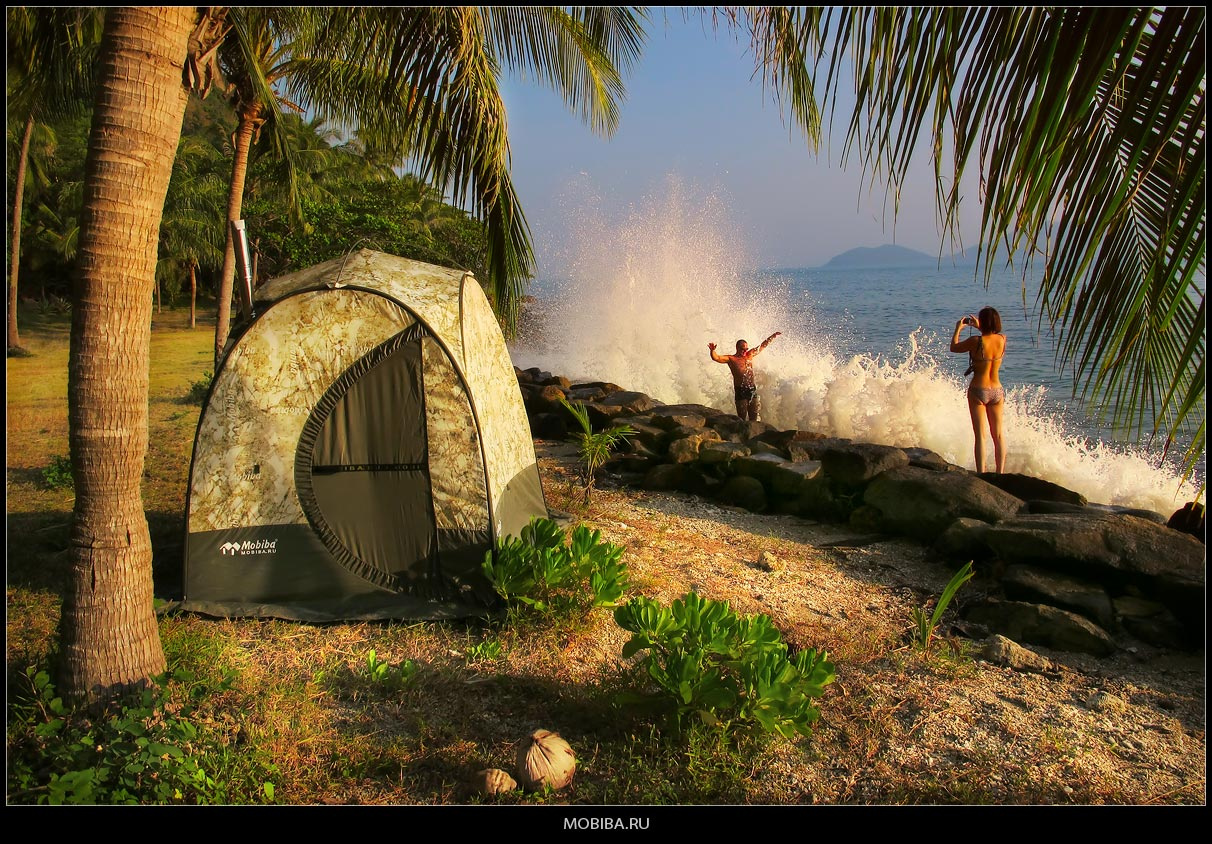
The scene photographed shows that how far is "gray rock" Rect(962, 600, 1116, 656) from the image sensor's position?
435 cm

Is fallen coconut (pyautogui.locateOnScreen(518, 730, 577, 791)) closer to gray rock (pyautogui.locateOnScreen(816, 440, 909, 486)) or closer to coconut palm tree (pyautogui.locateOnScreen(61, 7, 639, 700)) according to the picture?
coconut palm tree (pyautogui.locateOnScreen(61, 7, 639, 700))

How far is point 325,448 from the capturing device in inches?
188

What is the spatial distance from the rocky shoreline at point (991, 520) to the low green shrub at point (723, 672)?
177 centimetres

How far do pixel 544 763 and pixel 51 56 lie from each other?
616cm

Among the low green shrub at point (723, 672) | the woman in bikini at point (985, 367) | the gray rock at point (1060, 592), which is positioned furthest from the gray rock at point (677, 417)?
the low green shrub at point (723, 672)

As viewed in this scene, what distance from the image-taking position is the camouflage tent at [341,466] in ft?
15.6

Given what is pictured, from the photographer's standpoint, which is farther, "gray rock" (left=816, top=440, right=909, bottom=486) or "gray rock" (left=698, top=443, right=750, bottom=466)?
"gray rock" (left=698, top=443, right=750, bottom=466)

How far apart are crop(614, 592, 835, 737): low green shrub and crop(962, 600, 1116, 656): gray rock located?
1954 millimetres

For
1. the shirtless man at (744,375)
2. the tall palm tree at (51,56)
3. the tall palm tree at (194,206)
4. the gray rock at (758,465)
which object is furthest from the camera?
the tall palm tree at (194,206)

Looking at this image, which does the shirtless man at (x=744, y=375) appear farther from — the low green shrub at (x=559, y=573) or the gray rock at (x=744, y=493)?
the low green shrub at (x=559, y=573)

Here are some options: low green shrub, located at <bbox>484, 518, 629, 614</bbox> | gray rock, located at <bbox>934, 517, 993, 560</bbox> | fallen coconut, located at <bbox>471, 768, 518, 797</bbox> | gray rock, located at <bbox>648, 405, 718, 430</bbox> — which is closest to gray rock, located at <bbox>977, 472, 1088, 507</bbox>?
gray rock, located at <bbox>934, 517, 993, 560</bbox>

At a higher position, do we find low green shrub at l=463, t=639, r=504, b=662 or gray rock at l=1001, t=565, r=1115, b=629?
gray rock at l=1001, t=565, r=1115, b=629

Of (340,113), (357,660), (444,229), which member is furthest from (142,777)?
(444,229)
